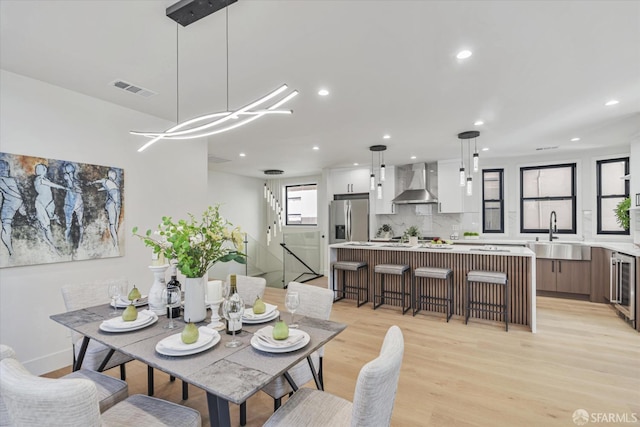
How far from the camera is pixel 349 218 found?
7.04 meters

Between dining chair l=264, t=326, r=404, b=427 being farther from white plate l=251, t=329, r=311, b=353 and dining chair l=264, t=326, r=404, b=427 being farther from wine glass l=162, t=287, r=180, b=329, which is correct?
wine glass l=162, t=287, r=180, b=329

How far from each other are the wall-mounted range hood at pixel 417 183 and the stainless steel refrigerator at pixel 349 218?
795 mm

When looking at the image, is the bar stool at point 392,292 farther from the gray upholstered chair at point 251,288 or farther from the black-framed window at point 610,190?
the black-framed window at point 610,190

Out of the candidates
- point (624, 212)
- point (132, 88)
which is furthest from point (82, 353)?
point (624, 212)

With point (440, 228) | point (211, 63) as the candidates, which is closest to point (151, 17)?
point (211, 63)

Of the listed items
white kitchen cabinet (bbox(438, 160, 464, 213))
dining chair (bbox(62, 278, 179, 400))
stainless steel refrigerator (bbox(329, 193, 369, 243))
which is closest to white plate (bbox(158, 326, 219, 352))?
dining chair (bbox(62, 278, 179, 400))

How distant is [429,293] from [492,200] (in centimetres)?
301

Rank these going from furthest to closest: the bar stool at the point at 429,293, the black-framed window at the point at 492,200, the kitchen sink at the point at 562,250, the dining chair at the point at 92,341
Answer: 1. the black-framed window at the point at 492,200
2. the kitchen sink at the point at 562,250
3. the bar stool at the point at 429,293
4. the dining chair at the point at 92,341

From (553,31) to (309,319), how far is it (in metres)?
2.47

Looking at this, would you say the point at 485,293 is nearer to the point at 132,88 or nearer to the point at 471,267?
the point at 471,267

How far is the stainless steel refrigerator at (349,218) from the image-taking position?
6883 mm

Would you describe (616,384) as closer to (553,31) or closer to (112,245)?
(553,31)

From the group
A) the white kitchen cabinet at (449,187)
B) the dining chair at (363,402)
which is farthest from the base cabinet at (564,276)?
the dining chair at (363,402)

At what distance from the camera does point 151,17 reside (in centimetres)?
190
